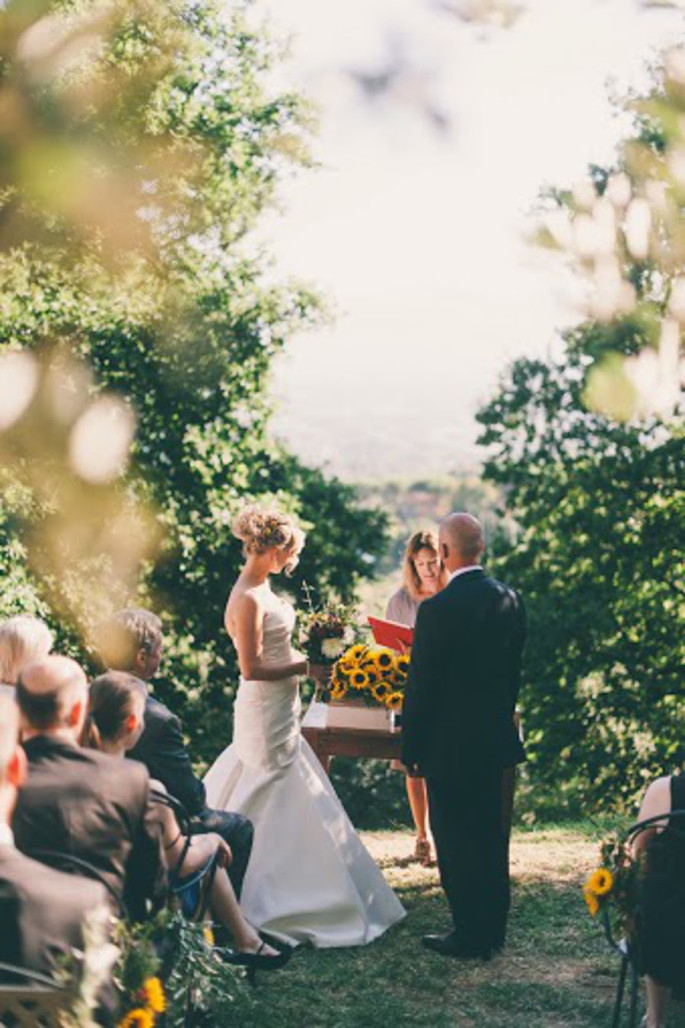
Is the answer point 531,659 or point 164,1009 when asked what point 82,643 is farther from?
point 164,1009

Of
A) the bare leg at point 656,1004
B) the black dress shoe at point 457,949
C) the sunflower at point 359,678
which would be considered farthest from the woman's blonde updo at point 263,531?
the bare leg at point 656,1004

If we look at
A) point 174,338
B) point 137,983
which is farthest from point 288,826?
point 174,338

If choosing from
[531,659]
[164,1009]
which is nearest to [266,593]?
[164,1009]

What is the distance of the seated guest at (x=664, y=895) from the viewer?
3.92 m

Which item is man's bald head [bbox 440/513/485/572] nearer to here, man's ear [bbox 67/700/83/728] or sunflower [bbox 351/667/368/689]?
sunflower [bbox 351/667/368/689]

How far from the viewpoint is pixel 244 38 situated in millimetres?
22125

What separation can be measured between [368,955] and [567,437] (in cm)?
1433

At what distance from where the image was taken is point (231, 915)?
4.92m

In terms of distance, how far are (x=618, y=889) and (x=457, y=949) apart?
5.41 feet

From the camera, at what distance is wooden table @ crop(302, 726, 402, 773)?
6.32m

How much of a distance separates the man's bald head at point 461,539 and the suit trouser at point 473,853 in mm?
944

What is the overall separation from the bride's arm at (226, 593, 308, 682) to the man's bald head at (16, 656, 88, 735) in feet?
7.16

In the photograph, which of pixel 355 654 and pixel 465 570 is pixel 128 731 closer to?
pixel 465 570

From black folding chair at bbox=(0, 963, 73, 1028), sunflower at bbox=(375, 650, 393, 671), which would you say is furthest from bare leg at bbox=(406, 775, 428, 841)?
black folding chair at bbox=(0, 963, 73, 1028)
